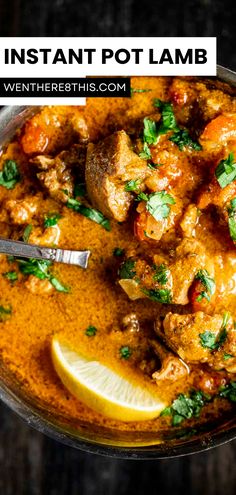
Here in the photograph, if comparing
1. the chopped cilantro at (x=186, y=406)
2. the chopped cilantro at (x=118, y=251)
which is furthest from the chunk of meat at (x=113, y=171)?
the chopped cilantro at (x=186, y=406)

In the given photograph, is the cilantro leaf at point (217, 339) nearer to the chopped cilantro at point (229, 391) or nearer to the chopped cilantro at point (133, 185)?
the chopped cilantro at point (229, 391)

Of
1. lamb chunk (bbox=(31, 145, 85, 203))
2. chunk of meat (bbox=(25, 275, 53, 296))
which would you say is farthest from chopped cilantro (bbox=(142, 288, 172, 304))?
lamb chunk (bbox=(31, 145, 85, 203))

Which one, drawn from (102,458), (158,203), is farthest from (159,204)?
(102,458)

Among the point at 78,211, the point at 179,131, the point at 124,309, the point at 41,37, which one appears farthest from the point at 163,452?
the point at 41,37

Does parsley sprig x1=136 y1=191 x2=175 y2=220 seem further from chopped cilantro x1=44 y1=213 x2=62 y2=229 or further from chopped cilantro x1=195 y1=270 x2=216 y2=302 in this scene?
chopped cilantro x1=44 y1=213 x2=62 y2=229

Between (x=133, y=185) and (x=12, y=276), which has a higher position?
(x=133, y=185)

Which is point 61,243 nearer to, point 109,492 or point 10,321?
point 10,321

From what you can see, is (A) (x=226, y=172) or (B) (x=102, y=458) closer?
(A) (x=226, y=172)

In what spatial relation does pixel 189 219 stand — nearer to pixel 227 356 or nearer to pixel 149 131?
pixel 149 131
